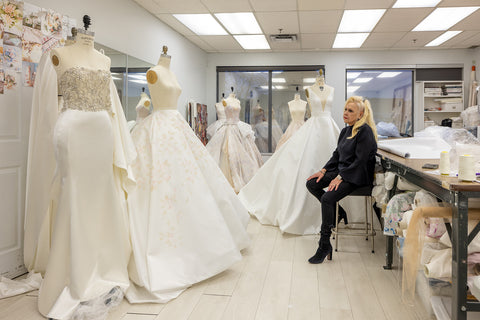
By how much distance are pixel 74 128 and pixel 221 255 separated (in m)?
1.30

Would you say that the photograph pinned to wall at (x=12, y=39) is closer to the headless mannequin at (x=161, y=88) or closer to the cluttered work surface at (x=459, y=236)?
the headless mannequin at (x=161, y=88)

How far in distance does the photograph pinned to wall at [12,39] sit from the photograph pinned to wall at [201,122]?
14.1 ft

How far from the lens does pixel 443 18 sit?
5.66 m

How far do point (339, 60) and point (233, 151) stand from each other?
3290mm

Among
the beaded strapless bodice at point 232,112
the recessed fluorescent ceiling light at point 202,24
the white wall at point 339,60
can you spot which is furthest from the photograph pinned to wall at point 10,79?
the white wall at point 339,60

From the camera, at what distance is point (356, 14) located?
5480 mm

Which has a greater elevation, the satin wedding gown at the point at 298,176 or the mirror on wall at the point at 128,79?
the mirror on wall at the point at 128,79

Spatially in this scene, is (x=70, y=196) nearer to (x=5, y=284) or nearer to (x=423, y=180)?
(x=5, y=284)

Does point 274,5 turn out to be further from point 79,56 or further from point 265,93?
point 265,93

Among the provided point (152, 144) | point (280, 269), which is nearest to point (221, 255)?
point (280, 269)

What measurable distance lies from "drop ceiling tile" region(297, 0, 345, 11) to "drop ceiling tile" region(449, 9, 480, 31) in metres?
1.93

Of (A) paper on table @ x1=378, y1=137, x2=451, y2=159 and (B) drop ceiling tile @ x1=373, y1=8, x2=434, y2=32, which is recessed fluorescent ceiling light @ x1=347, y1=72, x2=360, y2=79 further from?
(A) paper on table @ x1=378, y1=137, x2=451, y2=159

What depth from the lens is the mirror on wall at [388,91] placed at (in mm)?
8289

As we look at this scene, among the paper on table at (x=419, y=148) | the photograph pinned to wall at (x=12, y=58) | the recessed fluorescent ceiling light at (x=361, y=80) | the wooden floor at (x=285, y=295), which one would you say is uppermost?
the recessed fluorescent ceiling light at (x=361, y=80)
